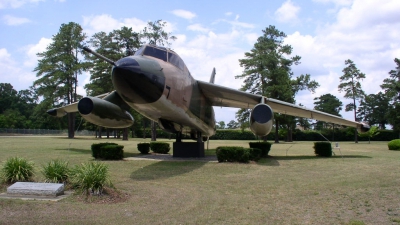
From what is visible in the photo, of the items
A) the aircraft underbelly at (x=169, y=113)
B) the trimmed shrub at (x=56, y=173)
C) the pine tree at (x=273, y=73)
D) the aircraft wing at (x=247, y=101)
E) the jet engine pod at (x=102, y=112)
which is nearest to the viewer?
the trimmed shrub at (x=56, y=173)

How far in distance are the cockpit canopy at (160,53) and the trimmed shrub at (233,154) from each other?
4.63 m

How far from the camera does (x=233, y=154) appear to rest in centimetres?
1471

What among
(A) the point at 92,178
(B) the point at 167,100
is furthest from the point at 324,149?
(A) the point at 92,178

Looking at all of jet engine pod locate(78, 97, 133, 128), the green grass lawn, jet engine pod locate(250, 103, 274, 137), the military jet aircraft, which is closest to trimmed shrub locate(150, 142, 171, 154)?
the military jet aircraft

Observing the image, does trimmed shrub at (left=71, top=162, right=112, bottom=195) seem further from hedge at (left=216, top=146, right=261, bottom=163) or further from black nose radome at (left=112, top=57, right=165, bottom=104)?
hedge at (left=216, top=146, right=261, bottom=163)

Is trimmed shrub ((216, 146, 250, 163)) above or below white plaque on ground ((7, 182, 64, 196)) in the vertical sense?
above

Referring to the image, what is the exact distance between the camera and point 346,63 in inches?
2212

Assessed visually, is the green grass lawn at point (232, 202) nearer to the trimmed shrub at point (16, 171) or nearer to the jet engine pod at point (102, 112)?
the trimmed shrub at point (16, 171)

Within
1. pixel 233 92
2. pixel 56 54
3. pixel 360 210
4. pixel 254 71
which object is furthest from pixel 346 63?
pixel 360 210

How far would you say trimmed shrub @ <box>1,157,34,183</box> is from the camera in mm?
8531

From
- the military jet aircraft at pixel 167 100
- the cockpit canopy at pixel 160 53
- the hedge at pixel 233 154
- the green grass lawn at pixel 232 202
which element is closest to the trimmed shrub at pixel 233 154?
the hedge at pixel 233 154

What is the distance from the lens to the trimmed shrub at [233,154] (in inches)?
577

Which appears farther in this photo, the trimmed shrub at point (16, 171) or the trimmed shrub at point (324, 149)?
the trimmed shrub at point (324, 149)

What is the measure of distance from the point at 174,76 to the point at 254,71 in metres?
44.0
